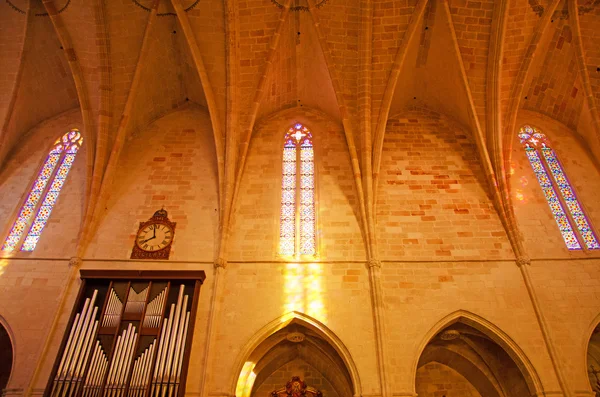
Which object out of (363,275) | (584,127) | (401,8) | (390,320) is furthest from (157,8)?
(584,127)

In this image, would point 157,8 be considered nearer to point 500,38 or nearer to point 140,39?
point 140,39

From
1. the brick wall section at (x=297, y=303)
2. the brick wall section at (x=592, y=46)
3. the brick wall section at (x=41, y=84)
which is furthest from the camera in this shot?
the brick wall section at (x=41, y=84)

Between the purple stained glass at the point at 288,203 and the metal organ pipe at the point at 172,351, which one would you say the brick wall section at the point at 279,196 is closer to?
the purple stained glass at the point at 288,203

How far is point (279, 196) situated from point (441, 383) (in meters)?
6.43

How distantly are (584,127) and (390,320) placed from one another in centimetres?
818

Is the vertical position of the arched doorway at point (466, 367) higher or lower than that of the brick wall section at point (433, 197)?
lower

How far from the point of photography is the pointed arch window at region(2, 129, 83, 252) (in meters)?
10.5

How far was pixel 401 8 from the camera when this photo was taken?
11094 mm

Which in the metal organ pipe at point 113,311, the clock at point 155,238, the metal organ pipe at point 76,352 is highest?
the clock at point 155,238

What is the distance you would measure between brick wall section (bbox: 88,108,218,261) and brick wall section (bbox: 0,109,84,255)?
30.1 inches

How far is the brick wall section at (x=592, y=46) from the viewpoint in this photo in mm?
11336

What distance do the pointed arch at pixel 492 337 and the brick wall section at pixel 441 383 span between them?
2.64 metres

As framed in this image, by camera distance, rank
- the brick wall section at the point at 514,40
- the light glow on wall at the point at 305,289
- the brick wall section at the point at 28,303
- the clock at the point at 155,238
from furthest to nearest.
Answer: the brick wall section at the point at 514,40, the clock at the point at 155,238, the light glow on wall at the point at 305,289, the brick wall section at the point at 28,303

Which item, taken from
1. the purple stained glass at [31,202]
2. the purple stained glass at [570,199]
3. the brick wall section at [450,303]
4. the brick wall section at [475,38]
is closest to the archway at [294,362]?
the brick wall section at [450,303]
